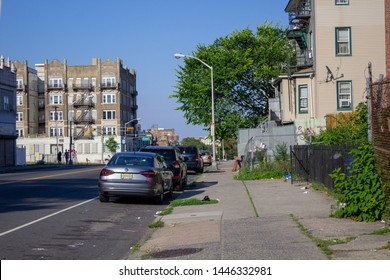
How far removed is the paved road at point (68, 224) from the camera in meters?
9.88

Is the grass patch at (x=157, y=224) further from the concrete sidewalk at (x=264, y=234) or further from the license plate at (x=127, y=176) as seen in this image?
the license plate at (x=127, y=176)

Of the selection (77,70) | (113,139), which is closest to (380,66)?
(113,139)

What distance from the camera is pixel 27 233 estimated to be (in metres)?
11.7

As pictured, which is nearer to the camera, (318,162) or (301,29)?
(318,162)

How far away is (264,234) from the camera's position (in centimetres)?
1041

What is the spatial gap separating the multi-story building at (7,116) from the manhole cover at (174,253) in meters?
52.8

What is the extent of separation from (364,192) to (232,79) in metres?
39.5

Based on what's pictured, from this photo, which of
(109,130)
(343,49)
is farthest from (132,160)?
(109,130)

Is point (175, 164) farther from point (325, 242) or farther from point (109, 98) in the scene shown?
point (109, 98)

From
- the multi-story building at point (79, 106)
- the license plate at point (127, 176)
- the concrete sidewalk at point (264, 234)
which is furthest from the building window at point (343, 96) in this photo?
the multi-story building at point (79, 106)

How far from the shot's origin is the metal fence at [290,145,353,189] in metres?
15.6

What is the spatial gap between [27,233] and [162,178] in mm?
7035

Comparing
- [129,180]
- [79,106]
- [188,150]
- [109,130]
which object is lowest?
[129,180]

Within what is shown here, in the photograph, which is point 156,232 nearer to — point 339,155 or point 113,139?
point 339,155
